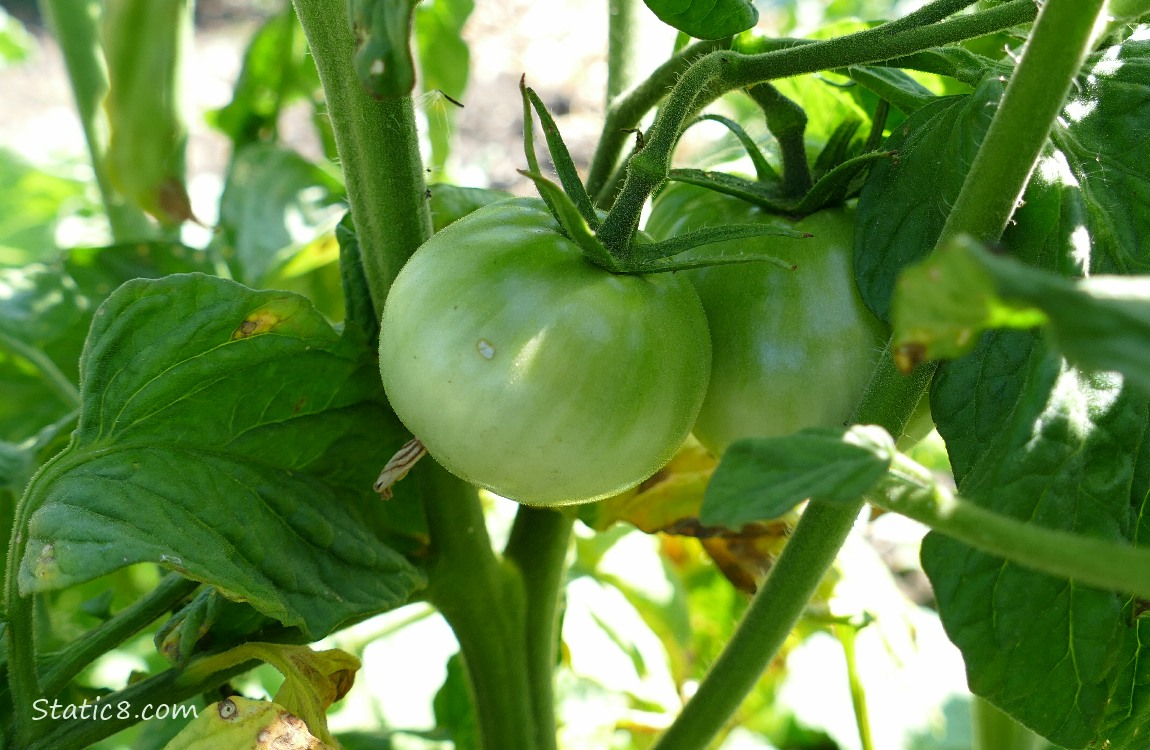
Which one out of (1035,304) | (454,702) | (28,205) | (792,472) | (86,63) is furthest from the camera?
(28,205)

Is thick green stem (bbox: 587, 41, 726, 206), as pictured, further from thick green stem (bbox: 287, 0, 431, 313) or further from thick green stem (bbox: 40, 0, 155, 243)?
thick green stem (bbox: 40, 0, 155, 243)

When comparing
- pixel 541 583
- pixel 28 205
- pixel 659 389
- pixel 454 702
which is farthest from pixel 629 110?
pixel 28 205

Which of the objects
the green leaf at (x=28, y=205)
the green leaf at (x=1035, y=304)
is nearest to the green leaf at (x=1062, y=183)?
the green leaf at (x=1035, y=304)

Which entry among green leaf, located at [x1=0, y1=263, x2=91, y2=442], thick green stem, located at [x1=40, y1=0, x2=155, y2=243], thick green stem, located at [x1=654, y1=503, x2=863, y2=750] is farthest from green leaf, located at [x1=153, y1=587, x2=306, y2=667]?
thick green stem, located at [x1=40, y1=0, x2=155, y2=243]

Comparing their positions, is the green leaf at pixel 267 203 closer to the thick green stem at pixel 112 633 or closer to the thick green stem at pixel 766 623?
the thick green stem at pixel 112 633

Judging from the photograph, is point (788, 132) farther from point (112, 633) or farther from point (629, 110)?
point (112, 633)

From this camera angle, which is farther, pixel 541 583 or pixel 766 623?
pixel 541 583

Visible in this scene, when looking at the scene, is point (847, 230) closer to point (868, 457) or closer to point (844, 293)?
point (844, 293)
